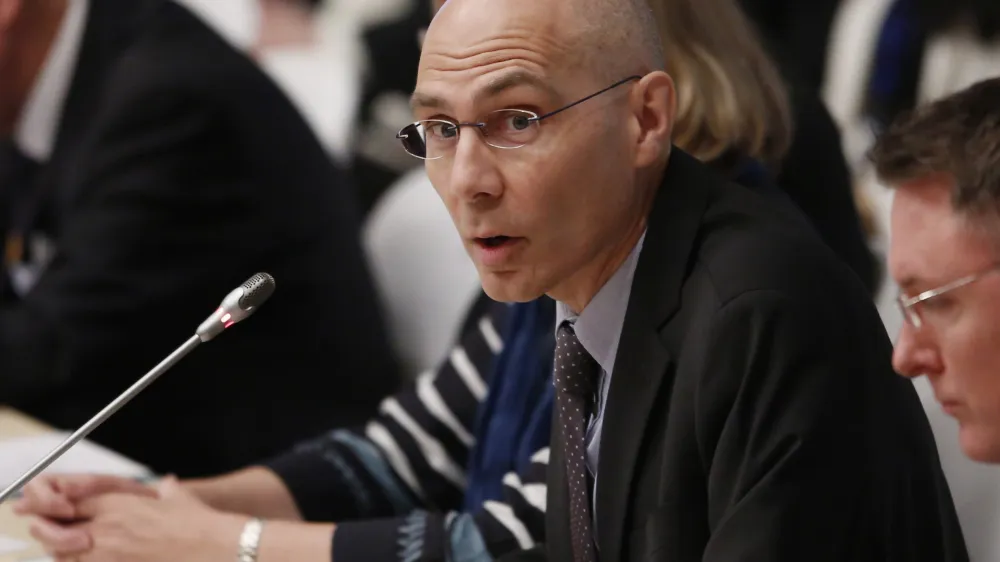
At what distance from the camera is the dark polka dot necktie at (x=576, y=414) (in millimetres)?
1215

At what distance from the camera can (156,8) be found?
2283 mm

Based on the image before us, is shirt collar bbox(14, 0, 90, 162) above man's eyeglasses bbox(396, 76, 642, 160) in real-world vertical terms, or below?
above

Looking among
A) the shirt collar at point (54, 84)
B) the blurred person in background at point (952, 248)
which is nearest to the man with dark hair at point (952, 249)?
the blurred person in background at point (952, 248)

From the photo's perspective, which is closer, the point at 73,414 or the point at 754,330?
the point at 754,330

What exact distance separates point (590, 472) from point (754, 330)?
0.76 feet

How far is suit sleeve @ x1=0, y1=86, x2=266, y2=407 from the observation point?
2.11 meters

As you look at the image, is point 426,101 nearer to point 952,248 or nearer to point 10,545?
point 952,248

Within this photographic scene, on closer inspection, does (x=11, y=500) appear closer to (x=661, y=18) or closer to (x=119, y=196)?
(x=119, y=196)

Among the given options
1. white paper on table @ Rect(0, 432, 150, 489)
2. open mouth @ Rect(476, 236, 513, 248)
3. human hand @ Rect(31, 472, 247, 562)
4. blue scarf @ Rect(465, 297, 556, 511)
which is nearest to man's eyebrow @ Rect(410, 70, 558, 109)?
open mouth @ Rect(476, 236, 513, 248)

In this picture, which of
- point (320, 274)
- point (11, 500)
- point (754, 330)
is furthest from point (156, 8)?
point (754, 330)

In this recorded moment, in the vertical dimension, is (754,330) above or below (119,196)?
below

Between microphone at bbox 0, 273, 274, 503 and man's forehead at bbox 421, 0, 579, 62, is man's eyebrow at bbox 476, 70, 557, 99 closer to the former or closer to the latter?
man's forehead at bbox 421, 0, 579, 62

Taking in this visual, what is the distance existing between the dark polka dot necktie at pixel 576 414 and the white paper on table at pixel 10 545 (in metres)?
0.67

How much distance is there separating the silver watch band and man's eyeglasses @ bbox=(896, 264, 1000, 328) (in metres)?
0.74
